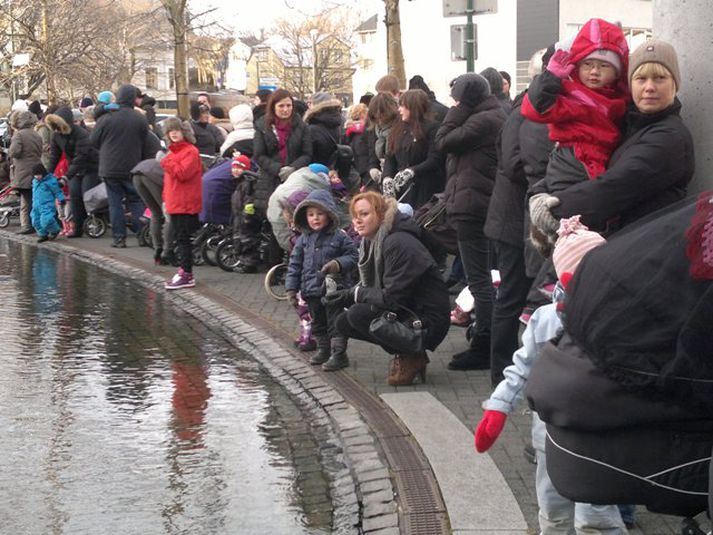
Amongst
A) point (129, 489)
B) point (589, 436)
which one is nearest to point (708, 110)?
point (589, 436)

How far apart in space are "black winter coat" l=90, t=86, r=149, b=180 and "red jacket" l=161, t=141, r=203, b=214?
3.43 meters

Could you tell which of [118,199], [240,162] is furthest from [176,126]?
[118,199]

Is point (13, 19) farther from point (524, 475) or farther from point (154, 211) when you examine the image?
point (524, 475)

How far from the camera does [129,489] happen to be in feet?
19.4

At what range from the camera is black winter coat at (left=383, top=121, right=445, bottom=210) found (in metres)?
10.5

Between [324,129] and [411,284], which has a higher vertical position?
[324,129]

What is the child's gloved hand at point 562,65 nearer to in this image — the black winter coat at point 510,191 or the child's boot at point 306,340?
the black winter coat at point 510,191

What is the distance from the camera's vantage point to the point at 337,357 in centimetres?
842

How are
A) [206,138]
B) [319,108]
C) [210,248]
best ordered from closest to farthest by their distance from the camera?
[319,108], [210,248], [206,138]

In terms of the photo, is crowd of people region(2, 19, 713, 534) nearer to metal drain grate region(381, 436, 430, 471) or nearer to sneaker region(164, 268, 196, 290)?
sneaker region(164, 268, 196, 290)

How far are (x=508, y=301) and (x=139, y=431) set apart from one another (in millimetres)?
2290

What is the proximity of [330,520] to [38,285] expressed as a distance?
8419 millimetres

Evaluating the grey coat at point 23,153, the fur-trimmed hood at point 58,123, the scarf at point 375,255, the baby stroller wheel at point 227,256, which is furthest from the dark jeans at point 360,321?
the grey coat at point 23,153

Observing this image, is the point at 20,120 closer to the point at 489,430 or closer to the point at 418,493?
the point at 418,493
